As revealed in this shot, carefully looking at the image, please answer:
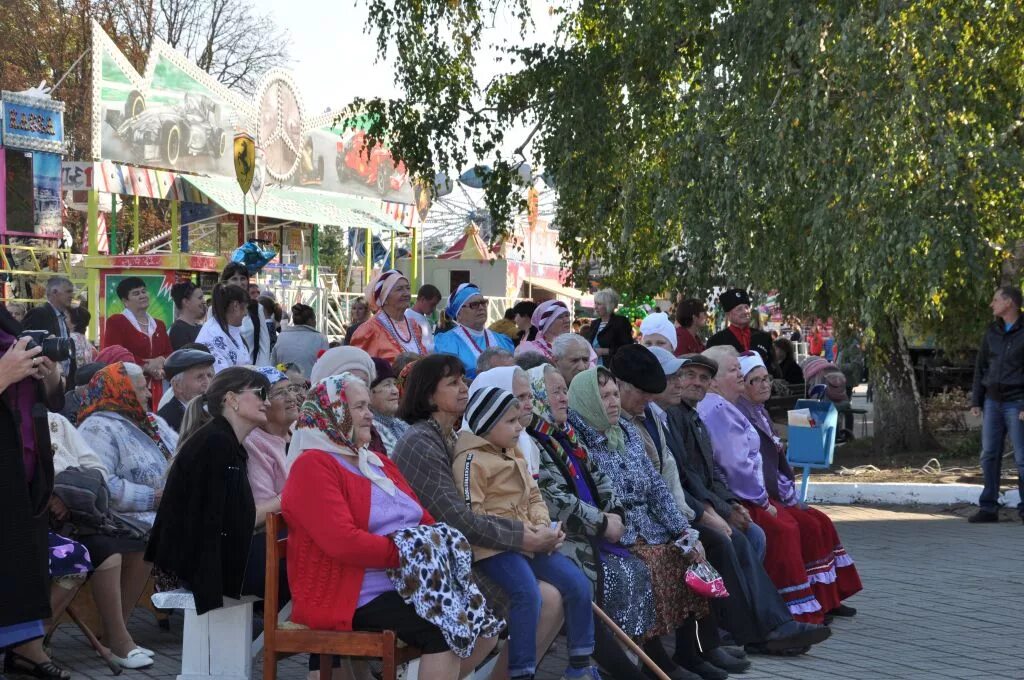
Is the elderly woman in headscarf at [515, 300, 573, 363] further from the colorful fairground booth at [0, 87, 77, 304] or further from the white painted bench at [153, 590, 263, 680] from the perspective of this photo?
the colorful fairground booth at [0, 87, 77, 304]

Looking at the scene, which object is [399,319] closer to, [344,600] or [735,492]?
[735,492]

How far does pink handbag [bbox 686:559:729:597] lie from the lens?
21.2 feet

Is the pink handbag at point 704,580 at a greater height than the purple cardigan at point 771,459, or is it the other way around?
the purple cardigan at point 771,459

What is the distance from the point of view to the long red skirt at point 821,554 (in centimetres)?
788

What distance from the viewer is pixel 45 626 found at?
6.11m

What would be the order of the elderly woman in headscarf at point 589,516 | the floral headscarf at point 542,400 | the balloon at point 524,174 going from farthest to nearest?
the balloon at point 524,174, the floral headscarf at point 542,400, the elderly woman in headscarf at point 589,516

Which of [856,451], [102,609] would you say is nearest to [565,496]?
[102,609]

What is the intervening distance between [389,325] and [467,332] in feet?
1.99

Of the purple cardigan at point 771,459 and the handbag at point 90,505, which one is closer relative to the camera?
the handbag at point 90,505

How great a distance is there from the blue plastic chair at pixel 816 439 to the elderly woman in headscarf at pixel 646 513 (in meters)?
4.62

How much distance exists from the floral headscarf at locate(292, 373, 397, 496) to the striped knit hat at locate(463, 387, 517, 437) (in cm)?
56

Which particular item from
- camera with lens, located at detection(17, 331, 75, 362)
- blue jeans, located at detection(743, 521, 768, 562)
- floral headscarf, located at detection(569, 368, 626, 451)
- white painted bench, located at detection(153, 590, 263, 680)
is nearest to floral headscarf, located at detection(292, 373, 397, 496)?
white painted bench, located at detection(153, 590, 263, 680)

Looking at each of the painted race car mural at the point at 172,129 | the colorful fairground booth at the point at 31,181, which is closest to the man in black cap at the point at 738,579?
the painted race car mural at the point at 172,129

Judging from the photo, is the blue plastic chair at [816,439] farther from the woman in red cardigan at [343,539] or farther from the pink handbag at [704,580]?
the woman in red cardigan at [343,539]
